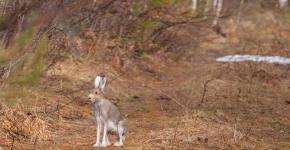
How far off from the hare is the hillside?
1.05 feet

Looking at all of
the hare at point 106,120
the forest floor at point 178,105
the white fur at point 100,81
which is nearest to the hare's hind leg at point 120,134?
the hare at point 106,120

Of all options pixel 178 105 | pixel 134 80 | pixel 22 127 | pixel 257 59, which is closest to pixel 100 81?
pixel 22 127

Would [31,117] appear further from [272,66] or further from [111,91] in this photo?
[272,66]

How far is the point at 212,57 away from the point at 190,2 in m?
9.20

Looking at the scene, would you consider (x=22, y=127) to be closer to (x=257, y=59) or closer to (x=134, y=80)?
(x=134, y=80)

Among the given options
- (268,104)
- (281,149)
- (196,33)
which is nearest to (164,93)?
(268,104)

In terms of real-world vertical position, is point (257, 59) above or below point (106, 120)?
above

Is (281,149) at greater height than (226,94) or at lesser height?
lesser

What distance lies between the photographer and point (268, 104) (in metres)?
14.8

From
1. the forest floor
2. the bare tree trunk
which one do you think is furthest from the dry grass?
the bare tree trunk

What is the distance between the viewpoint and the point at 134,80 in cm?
1695

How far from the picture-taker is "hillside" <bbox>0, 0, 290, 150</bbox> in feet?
19.7

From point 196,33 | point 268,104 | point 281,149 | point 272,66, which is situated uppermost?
point 196,33

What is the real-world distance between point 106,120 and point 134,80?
25.5 ft
